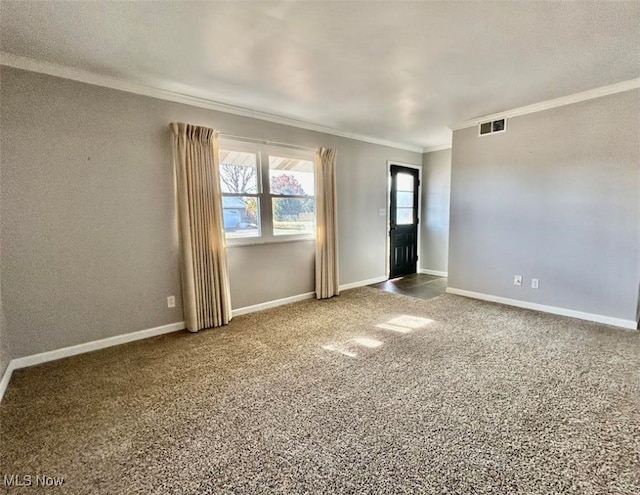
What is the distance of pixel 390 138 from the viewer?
5375mm

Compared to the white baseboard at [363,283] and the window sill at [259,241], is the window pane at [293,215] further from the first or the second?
the white baseboard at [363,283]

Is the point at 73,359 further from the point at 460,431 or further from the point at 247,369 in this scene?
the point at 460,431

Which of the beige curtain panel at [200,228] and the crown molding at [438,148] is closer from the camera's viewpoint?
the beige curtain panel at [200,228]

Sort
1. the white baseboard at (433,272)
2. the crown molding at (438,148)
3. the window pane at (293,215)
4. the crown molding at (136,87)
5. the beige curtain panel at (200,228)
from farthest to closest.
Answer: the white baseboard at (433,272), the crown molding at (438,148), the window pane at (293,215), the beige curtain panel at (200,228), the crown molding at (136,87)

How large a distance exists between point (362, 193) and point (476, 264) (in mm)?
2139

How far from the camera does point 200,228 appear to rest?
11.1 ft

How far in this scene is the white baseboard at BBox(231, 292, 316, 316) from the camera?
12.9ft

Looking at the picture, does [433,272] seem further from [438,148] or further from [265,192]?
[265,192]

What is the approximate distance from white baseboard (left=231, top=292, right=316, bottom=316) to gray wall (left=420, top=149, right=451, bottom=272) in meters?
3.00

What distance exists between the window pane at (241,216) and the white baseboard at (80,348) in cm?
127

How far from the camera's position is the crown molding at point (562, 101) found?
314cm
